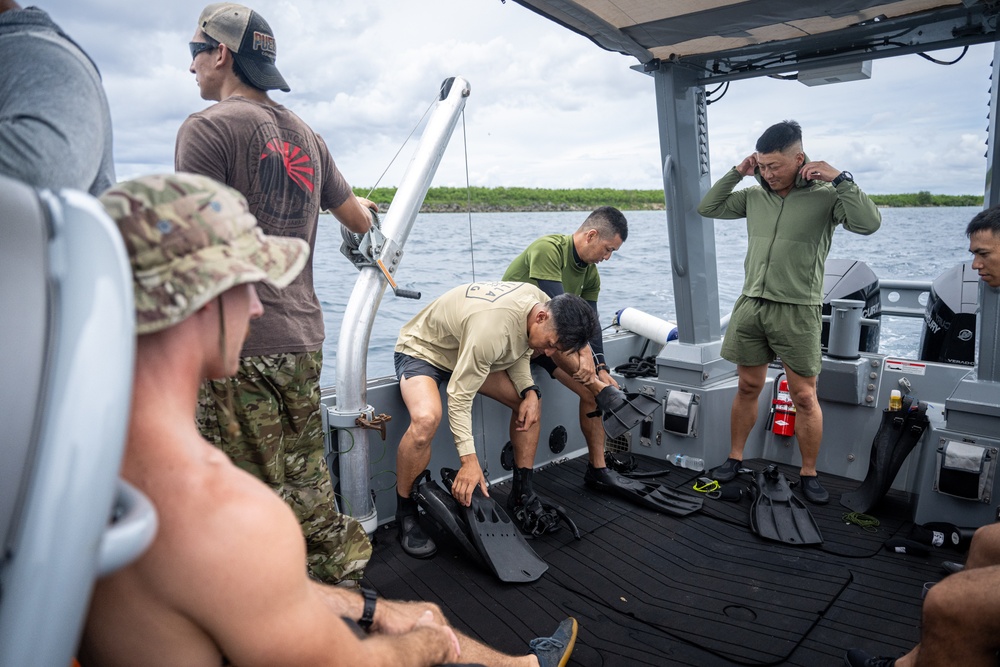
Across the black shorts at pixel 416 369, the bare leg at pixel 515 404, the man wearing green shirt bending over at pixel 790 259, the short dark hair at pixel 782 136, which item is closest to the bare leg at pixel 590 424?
the bare leg at pixel 515 404

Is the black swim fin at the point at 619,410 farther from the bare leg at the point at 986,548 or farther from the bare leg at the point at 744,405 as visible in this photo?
the bare leg at the point at 986,548

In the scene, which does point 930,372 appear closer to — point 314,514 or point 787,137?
point 787,137

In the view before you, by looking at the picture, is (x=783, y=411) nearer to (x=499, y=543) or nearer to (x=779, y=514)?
(x=779, y=514)

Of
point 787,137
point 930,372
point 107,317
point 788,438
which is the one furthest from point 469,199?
point 107,317

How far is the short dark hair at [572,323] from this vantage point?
9.57 feet

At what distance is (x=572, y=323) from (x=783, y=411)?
1987 millimetres

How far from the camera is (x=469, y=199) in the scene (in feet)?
11.7

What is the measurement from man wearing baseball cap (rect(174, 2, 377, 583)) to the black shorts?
35.6 inches

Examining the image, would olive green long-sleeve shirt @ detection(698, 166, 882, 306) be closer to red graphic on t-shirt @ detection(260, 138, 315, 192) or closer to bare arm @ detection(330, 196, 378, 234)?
bare arm @ detection(330, 196, 378, 234)

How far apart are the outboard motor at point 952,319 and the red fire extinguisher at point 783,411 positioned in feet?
2.98

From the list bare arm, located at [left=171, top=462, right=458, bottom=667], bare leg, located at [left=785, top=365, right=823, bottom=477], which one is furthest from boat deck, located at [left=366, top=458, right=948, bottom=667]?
bare arm, located at [left=171, top=462, right=458, bottom=667]

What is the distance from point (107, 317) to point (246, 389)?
1551 mm

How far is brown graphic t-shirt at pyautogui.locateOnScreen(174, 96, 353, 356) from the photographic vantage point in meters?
2.01

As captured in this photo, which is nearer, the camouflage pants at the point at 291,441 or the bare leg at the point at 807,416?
the camouflage pants at the point at 291,441
